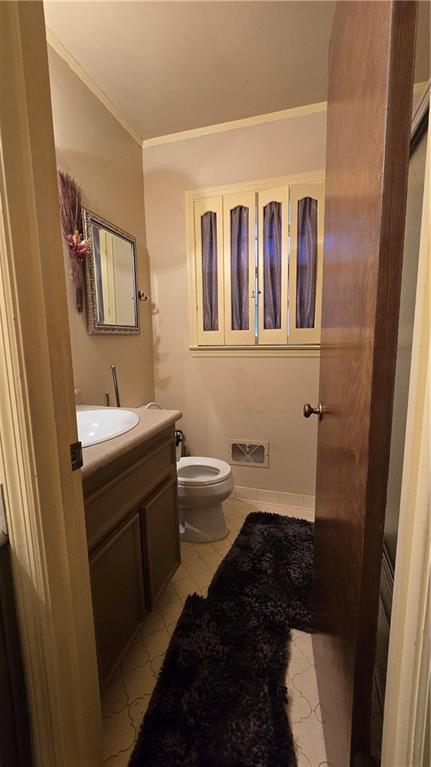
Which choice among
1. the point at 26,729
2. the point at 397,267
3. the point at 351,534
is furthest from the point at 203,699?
the point at 397,267

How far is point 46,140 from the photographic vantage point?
60 centimetres

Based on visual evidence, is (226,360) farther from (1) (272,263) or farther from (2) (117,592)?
(2) (117,592)

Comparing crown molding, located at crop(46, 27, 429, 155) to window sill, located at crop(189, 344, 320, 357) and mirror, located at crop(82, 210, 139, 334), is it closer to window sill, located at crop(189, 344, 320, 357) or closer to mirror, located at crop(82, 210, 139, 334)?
mirror, located at crop(82, 210, 139, 334)

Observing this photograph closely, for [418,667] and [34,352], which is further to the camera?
[34,352]

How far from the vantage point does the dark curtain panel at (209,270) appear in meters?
2.18

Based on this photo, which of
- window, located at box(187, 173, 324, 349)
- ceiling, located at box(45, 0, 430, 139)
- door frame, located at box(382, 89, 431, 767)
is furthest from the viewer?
window, located at box(187, 173, 324, 349)

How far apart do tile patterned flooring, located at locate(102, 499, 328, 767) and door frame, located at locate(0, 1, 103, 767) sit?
1.10 feet

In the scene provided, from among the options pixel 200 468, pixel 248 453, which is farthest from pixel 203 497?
pixel 248 453

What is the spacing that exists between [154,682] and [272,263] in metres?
2.11

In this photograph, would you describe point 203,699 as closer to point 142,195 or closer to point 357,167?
point 357,167

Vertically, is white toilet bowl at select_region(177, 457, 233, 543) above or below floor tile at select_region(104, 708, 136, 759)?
above

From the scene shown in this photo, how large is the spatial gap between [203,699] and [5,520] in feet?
3.11

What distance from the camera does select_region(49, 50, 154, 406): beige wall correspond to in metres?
1.51

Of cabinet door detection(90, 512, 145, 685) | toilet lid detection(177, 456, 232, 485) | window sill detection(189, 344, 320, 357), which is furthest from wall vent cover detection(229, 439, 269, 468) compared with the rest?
cabinet door detection(90, 512, 145, 685)
